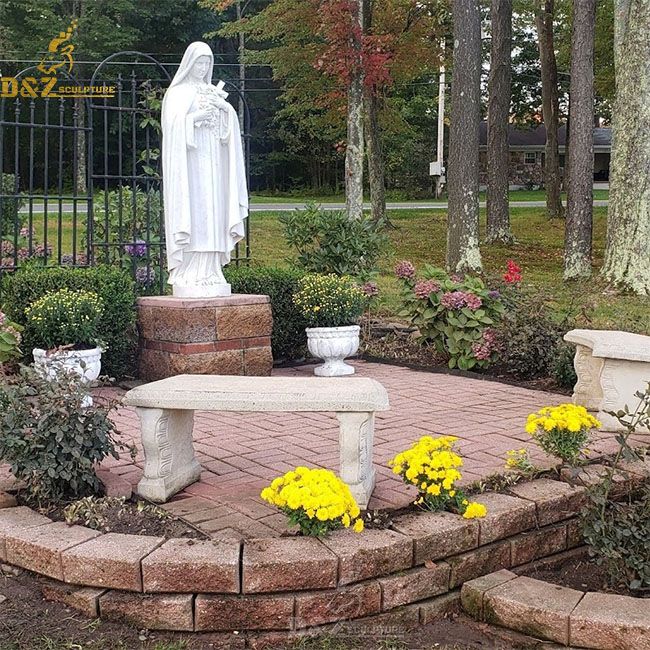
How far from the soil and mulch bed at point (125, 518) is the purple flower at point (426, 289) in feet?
14.2

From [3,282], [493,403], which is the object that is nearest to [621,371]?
[493,403]

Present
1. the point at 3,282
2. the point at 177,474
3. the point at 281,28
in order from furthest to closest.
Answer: the point at 281,28 < the point at 3,282 < the point at 177,474

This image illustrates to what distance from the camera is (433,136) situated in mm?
34125

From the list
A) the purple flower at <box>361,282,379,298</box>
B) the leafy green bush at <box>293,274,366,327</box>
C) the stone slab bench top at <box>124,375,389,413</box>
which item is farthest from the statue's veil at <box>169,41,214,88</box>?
the stone slab bench top at <box>124,375,389,413</box>

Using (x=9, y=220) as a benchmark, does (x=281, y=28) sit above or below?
above

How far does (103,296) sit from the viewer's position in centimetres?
669

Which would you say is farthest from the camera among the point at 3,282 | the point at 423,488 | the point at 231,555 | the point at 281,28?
the point at 281,28

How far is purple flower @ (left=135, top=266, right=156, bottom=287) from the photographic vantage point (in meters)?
8.59

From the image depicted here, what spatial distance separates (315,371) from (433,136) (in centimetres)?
2832

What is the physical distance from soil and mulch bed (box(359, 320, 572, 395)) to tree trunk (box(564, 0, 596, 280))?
17.0ft

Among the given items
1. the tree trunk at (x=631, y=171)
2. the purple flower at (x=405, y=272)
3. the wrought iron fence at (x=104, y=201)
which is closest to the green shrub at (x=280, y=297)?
the wrought iron fence at (x=104, y=201)

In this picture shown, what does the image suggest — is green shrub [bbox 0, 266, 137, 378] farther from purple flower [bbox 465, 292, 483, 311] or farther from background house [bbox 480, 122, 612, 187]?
background house [bbox 480, 122, 612, 187]

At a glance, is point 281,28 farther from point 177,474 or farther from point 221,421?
point 177,474

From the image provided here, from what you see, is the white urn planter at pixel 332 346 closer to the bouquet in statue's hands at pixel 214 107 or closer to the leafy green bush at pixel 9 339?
the bouquet in statue's hands at pixel 214 107
